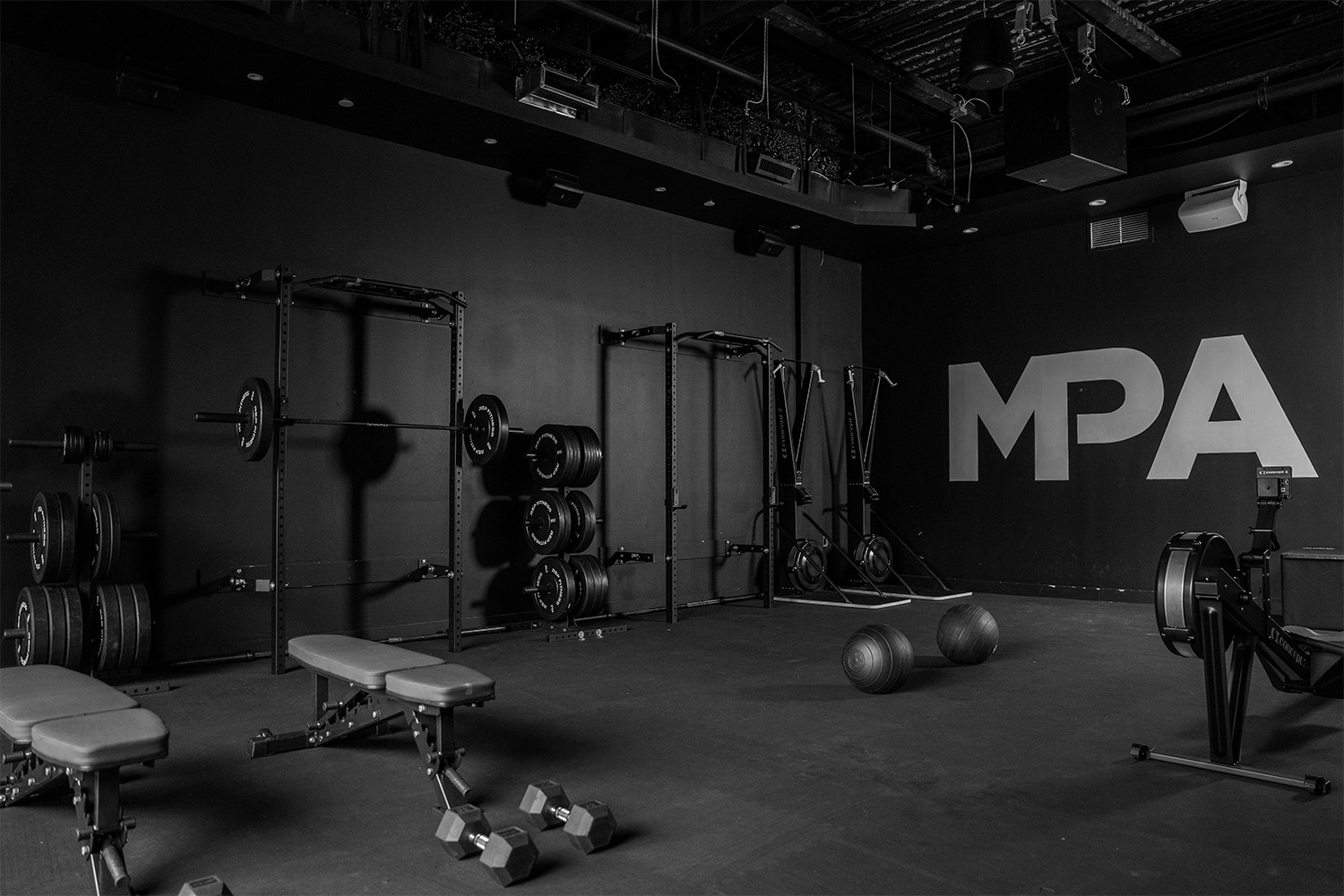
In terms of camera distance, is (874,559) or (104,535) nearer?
(104,535)

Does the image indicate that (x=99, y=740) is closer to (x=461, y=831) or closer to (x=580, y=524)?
(x=461, y=831)

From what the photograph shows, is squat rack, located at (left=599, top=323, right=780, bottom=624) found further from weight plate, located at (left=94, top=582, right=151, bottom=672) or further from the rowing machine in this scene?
the rowing machine

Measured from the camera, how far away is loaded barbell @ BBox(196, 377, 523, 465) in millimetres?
4027

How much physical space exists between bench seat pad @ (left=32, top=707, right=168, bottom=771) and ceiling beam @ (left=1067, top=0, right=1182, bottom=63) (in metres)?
5.64

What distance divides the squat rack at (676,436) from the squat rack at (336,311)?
147 centimetres

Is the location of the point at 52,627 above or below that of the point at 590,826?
above

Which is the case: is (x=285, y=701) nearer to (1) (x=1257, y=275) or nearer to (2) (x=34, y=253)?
(2) (x=34, y=253)

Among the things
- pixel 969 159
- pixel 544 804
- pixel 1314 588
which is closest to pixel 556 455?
pixel 544 804

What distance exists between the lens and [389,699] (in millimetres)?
2613

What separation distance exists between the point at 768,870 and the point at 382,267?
4.24 meters

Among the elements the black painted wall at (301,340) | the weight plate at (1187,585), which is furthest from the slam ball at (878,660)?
the black painted wall at (301,340)

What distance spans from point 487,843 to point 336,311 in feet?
12.4

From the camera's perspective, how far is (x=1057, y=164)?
17.2ft

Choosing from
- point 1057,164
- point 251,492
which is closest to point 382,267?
point 251,492
